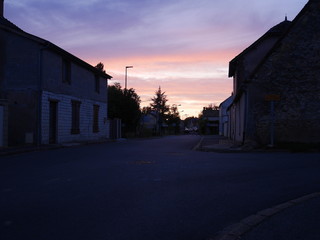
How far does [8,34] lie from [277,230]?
2059 centimetres

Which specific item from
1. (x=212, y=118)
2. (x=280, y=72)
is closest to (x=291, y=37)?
(x=280, y=72)

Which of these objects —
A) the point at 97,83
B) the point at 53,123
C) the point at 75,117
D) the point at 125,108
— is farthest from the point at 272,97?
the point at 125,108

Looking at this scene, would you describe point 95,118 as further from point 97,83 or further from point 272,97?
point 272,97

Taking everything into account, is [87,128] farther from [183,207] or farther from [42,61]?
[183,207]

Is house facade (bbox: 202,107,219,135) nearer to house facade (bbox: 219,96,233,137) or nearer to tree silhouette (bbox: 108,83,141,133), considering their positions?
house facade (bbox: 219,96,233,137)

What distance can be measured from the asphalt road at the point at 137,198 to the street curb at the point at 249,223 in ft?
0.53

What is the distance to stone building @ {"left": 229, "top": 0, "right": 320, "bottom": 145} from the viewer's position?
19.0 m

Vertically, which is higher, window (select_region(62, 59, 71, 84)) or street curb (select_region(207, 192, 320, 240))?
window (select_region(62, 59, 71, 84))

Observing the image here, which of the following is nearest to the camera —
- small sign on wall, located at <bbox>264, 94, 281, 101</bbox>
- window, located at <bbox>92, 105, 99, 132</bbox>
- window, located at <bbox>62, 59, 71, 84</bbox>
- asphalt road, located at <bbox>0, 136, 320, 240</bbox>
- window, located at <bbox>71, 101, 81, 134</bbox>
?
asphalt road, located at <bbox>0, 136, 320, 240</bbox>

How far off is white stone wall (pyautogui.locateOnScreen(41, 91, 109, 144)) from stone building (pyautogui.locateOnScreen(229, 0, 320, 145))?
1157cm

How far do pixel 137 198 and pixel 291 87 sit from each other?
1515 centimetres

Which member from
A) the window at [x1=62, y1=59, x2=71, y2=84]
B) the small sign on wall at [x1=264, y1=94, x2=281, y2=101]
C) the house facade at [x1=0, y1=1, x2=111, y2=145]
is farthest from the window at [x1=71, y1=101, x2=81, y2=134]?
the small sign on wall at [x1=264, y1=94, x2=281, y2=101]

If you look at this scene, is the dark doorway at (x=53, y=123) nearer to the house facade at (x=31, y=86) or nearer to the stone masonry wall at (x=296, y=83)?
the house facade at (x=31, y=86)

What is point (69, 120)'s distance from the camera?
84.5 feet
